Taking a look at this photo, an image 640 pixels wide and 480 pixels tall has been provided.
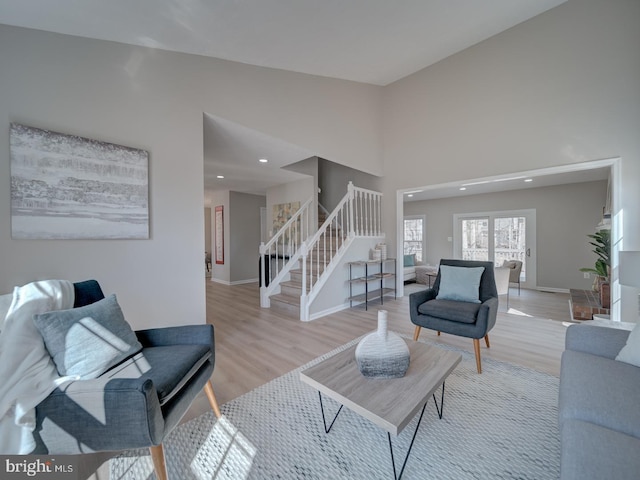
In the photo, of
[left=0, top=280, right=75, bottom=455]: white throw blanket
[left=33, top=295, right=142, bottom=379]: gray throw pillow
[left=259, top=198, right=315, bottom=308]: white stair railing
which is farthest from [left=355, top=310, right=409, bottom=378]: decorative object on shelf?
[left=259, top=198, right=315, bottom=308]: white stair railing

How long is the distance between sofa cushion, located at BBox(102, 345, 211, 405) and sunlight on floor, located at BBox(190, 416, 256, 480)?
1.29 ft

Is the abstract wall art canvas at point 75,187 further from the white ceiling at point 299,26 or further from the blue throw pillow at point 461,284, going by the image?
the blue throw pillow at point 461,284

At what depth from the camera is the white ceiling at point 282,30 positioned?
197 cm

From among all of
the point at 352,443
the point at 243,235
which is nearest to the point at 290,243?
the point at 243,235

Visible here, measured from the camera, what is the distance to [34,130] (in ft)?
6.25

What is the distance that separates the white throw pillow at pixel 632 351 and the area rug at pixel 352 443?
0.56 meters

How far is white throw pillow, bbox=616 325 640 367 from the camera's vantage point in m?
1.41

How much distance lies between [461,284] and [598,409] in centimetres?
169

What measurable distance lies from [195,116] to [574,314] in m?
5.56

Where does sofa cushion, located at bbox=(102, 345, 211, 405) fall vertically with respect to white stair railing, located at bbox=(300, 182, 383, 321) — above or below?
below

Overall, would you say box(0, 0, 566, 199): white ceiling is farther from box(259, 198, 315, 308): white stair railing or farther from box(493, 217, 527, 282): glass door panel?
box(493, 217, 527, 282): glass door panel

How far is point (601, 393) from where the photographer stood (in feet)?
3.88

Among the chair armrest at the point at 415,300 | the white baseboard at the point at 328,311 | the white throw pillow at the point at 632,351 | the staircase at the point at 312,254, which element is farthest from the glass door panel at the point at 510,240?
the white throw pillow at the point at 632,351

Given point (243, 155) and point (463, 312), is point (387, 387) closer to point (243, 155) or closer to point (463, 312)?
point (463, 312)
